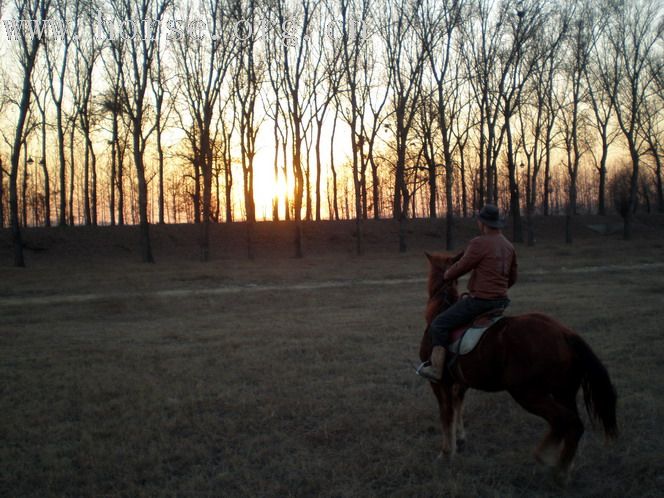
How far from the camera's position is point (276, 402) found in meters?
7.10

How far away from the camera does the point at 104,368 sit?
9188 mm

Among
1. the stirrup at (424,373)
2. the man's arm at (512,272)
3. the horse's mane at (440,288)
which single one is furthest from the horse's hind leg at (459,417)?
the man's arm at (512,272)

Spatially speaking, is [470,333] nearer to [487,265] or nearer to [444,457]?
[487,265]

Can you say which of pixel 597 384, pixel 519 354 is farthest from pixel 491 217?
pixel 597 384

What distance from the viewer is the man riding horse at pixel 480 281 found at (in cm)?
A: 527

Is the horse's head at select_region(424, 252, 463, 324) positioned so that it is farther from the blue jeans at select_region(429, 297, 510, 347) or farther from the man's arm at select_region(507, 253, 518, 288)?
the man's arm at select_region(507, 253, 518, 288)

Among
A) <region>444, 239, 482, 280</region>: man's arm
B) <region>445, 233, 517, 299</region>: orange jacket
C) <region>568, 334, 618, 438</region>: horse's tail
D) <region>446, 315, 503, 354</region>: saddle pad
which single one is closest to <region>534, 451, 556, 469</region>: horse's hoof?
<region>568, 334, 618, 438</region>: horse's tail

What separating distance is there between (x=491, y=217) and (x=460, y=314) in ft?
3.22

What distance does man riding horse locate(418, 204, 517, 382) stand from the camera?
17.3ft

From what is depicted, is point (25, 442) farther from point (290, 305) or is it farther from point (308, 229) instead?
point (308, 229)

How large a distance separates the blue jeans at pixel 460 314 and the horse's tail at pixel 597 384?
2.51ft

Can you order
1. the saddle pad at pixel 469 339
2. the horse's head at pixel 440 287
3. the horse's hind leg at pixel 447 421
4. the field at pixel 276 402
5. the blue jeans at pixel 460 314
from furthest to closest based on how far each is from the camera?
1. the horse's head at pixel 440 287
2. the horse's hind leg at pixel 447 421
3. the blue jeans at pixel 460 314
4. the saddle pad at pixel 469 339
5. the field at pixel 276 402

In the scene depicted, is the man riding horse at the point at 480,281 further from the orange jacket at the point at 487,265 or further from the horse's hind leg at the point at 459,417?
the horse's hind leg at the point at 459,417

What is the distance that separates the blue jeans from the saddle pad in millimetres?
97
